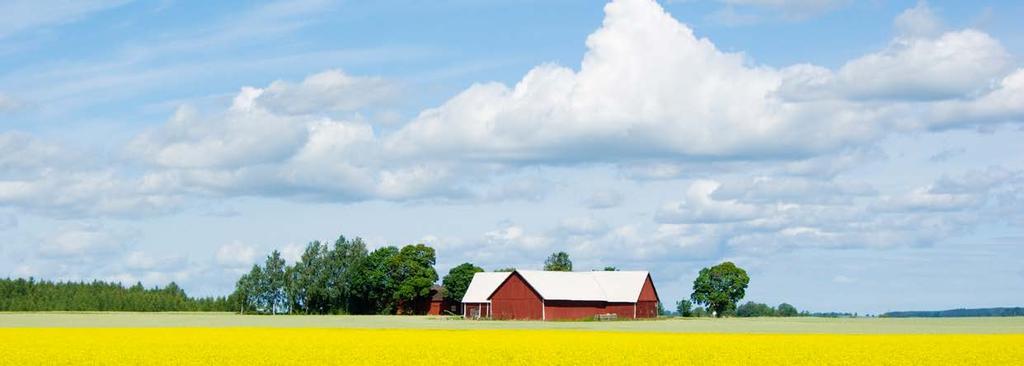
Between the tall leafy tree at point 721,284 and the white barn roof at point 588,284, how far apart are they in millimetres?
6237

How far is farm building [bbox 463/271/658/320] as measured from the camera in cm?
11706

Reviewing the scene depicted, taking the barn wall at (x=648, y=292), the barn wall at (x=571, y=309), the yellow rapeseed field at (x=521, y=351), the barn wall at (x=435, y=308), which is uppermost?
the barn wall at (x=648, y=292)

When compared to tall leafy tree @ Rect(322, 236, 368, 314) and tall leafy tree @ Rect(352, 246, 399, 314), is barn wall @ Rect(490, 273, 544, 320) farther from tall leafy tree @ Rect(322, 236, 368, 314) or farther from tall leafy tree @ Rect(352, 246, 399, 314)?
tall leafy tree @ Rect(322, 236, 368, 314)

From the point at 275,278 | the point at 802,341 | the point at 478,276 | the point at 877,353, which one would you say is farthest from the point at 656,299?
the point at 877,353

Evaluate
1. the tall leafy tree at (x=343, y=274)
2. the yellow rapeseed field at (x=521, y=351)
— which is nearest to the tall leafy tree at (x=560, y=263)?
the tall leafy tree at (x=343, y=274)

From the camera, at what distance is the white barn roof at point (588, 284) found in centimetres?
11850

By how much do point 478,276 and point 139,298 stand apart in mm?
80463

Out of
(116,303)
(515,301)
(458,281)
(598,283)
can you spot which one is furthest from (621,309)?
(116,303)

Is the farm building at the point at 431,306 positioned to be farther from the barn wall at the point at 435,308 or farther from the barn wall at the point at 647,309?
the barn wall at the point at 647,309

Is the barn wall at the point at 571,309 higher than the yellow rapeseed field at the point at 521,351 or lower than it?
higher

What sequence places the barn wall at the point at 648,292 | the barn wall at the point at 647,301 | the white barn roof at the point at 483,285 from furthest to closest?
Answer: 1. the barn wall at the point at 648,292
2. the barn wall at the point at 647,301
3. the white barn roof at the point at 483,285

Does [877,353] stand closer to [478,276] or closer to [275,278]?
[478,276]

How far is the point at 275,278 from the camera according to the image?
15075cm

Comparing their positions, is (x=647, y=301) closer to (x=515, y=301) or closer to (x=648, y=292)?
(x=648, y=292)
